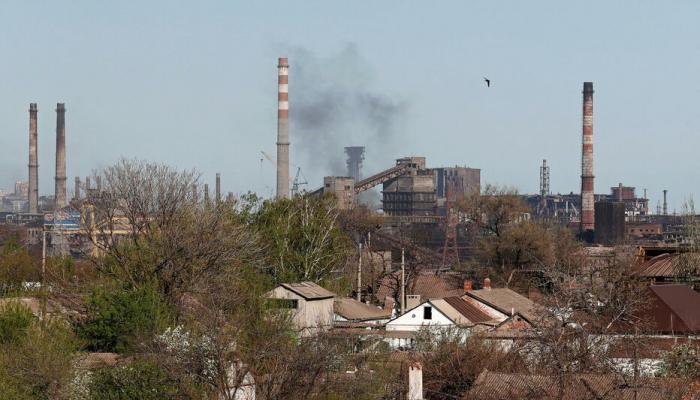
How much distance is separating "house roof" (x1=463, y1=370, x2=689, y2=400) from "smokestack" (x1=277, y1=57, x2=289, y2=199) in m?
75.4

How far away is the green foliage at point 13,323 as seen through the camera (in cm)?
3094

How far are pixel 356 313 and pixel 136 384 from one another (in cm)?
2368

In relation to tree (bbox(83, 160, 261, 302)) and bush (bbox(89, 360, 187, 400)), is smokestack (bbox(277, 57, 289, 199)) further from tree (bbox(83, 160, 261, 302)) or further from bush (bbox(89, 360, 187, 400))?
bush (bbox(89, 360, 187, 400))

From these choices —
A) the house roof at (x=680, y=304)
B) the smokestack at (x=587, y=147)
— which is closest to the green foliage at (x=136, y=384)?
the house roof at (x=680, y=304)

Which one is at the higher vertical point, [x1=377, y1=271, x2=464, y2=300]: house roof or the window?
the window

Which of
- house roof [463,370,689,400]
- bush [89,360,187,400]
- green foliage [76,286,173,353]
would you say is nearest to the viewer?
house roof [463,370,689,400]

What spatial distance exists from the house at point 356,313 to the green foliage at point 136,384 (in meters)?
20.1

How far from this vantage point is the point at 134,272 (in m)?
37.9

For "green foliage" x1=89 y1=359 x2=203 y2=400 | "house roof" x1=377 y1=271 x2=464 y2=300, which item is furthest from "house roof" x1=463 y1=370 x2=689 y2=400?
"house roof" x1=377 y1=271 x2=464 y2=300

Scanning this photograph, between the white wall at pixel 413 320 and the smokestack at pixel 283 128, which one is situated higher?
the smokestack at pixel 283 128

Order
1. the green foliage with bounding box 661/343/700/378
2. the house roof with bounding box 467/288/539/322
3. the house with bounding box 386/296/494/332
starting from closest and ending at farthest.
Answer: the green foliage with bounding box 661/343/700/378 < the house with bounding box 386/296/494/332 < the house roof with bounding box 467/288/539/322

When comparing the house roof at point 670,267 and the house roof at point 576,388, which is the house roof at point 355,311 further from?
the house roof at point 576,388

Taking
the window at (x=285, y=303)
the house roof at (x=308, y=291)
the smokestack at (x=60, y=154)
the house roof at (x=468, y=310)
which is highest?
the smokestack at (x=60, y=154)

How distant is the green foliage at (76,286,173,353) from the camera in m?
32.6
